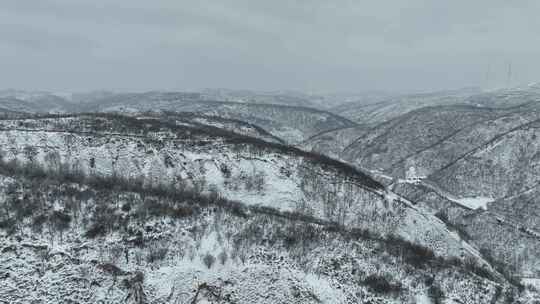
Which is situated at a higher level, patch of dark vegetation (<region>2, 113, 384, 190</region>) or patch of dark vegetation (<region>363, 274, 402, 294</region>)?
patch of dark vegetation (<region>2, 113, 384, 190</region>)

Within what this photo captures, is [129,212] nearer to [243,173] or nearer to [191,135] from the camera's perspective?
[243,173]

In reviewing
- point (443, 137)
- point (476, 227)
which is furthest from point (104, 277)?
point (443, 137)

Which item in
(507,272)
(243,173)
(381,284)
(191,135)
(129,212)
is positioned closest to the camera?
(381,284)

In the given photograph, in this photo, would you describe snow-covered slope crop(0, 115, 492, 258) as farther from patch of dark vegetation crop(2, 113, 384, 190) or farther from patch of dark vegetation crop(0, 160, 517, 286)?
patch of dark vegetation crop(0, 160, 517, 286)

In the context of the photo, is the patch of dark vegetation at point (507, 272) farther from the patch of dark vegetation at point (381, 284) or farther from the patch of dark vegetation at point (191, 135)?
the patch of dark vegetation at point (191, 135)

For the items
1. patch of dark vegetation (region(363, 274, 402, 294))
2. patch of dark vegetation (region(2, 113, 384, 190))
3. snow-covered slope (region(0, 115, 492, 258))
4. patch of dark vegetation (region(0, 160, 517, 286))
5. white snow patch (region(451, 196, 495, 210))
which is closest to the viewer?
patch of dark vegetation (region(363, 274, 402, 294))

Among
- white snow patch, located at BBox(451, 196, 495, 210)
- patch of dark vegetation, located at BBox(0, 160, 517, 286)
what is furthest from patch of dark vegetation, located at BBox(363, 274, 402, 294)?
white snow patch, located at BBox(451, 196, 495, 210)

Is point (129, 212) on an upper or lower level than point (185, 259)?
upper

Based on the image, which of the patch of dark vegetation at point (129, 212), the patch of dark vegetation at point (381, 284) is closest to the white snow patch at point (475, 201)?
the patch of dark vegetation at point (129, 212)

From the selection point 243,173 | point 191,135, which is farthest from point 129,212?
point 191,135

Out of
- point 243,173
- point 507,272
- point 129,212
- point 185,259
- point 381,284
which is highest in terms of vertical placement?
point 129,212

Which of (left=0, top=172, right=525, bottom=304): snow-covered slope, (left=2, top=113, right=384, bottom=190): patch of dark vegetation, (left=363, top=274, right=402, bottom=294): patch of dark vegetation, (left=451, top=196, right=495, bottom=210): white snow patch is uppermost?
(left=2, top=113, right=384, bottom=190): patch of dark vegetation
